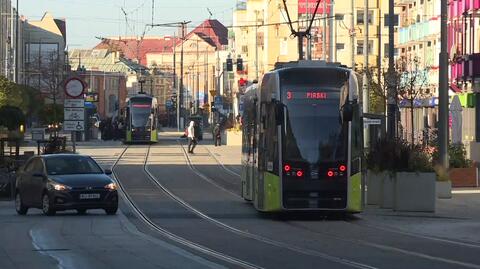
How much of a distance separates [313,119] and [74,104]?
13493 millimetres

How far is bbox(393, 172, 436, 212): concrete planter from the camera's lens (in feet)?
90.5

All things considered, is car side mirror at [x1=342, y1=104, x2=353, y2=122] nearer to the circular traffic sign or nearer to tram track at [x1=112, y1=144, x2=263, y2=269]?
tram track at [x1=112, y1=144, x2=263, y2=269]

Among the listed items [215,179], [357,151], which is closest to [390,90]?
[215,179]

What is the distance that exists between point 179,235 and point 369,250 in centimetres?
457

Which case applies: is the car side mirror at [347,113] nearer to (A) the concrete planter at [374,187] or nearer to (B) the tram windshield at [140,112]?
(A) the concrete planter at [374,187]

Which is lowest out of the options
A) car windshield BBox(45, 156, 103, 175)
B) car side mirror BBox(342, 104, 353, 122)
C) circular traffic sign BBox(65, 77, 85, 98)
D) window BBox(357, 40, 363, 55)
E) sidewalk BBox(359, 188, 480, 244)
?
sidewalk BBox(359, 188, 480, 244)

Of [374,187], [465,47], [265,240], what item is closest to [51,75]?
[465,47]

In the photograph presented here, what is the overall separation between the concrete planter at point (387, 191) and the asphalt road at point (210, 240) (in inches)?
50.3

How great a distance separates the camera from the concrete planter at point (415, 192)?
90.5ft

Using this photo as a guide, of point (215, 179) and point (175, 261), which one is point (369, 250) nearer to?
point (175, 261)

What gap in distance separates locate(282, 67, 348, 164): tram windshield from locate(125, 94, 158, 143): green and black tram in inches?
2090

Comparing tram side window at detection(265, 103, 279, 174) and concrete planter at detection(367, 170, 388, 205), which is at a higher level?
tram side window at detection(265, 103, 279, 174)

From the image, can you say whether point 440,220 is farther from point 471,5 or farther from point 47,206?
point 471,5

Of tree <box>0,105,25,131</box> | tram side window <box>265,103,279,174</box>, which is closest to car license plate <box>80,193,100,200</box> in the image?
tram side window <box>265,103,279,174</box>
